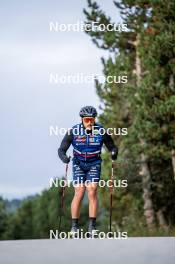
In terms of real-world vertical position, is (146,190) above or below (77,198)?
above

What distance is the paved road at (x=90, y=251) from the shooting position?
605 cm

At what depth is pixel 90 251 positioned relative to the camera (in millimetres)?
6844

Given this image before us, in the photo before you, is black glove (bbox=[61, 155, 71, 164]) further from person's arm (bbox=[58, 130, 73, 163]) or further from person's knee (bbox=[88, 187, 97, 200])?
person's knee (bbox=[88, 187, 97, 200])

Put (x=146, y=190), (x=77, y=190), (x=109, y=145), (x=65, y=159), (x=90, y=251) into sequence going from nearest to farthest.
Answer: (x=90, y=251) < (x=65, y=159) < (x=109, y=145) < (x=77, y=190) < (x=146, y=190)

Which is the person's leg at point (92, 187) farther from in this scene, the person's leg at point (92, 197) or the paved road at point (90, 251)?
the paved road at point (90, 251)

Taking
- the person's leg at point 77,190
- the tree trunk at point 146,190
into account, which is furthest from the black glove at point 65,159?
the tree trunk at point 146,190

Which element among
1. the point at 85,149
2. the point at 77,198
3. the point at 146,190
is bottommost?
the point at 77,198

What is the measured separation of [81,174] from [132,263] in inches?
119

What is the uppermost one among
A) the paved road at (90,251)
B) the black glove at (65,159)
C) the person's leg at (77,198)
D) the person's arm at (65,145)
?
the person's arm at (65,145)

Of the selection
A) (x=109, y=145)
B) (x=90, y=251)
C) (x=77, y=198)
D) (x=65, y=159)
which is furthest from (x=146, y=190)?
(x=90, y=251)

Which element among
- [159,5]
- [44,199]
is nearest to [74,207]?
[159,5]

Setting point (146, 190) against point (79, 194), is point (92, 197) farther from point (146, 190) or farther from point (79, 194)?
point (146, 190)

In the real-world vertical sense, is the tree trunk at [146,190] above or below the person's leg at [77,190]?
above

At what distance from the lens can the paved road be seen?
6.05m
